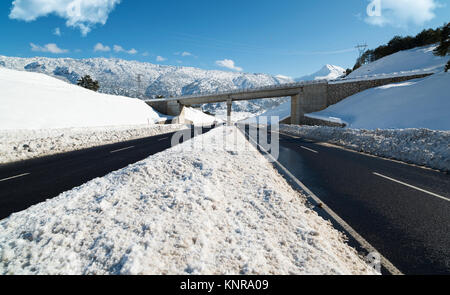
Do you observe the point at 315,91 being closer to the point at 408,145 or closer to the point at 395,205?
the point at 408,145

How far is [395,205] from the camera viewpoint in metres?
4.18

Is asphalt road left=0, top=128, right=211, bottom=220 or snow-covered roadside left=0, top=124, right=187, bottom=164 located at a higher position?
snow-covered roadside left=0, top=124, right=187, bottom=164

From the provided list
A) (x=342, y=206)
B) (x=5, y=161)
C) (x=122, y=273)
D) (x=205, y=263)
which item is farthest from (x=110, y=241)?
(x=5, y=161)

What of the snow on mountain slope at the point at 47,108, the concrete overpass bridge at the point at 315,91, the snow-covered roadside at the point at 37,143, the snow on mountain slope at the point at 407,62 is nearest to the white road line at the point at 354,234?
the snow-covered roadside at the point at 37,143

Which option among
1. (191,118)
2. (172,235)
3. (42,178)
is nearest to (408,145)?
(172,235)

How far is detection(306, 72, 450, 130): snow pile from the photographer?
49.8 feet

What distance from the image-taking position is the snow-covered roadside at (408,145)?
25.6ft

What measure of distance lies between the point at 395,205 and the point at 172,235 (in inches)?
192

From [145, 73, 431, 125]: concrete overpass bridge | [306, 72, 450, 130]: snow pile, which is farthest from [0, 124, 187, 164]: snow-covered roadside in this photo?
[145, 73, 431, 125]: concrete overpass bridge

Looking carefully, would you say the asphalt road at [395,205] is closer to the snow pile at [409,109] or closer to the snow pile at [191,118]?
the snow pile at [409,109]

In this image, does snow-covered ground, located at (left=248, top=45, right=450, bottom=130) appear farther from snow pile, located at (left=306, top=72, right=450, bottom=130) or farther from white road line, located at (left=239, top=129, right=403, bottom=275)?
white road line, located at (left=239, top=129, right=403, bottom=275)

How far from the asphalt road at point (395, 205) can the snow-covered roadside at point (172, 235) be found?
67cm

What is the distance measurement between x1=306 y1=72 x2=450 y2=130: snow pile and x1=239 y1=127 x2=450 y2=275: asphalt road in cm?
1203

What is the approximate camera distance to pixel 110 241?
2.49 metres
